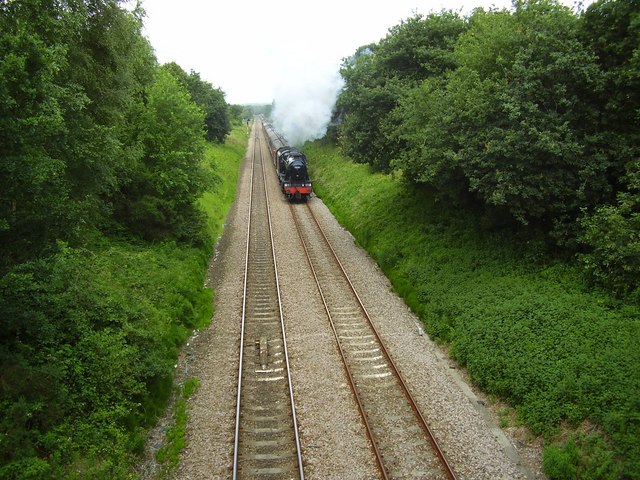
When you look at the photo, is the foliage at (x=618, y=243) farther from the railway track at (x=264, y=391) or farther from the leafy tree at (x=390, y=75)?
the leafy tree at (x=390, y=75)

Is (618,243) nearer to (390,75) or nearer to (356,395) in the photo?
(356,395)

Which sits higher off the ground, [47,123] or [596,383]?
[47,123]

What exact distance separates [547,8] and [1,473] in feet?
60.6

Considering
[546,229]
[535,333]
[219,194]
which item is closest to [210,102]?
[219,194]

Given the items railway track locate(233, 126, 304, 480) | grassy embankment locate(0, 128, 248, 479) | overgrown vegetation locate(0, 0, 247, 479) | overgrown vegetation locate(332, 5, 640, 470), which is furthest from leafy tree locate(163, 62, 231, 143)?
grassy embankment locate(0, 128, 248, 479)

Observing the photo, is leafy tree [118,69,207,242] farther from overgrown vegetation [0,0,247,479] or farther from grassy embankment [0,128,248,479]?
grassy embankment [0,128,248,479]

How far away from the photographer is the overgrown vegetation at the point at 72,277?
25.7 feet

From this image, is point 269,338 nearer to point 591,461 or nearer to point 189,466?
point 189,466

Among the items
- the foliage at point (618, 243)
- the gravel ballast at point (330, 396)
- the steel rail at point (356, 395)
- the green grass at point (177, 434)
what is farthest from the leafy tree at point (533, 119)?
the green grass at point (177, 434)

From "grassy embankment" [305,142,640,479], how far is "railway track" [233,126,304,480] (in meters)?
4.92

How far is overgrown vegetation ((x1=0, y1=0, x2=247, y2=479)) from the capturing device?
7.82 meters

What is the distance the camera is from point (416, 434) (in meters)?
9.55

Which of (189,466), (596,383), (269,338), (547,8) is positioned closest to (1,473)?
(189,466)

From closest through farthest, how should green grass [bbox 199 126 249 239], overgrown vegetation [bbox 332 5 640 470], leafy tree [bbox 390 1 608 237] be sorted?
overgrown vegetation [bbox 332 5 640 470] → leafy tree [bbox 390 1 608 237] → green grass [bbox 199 126 249 239]
